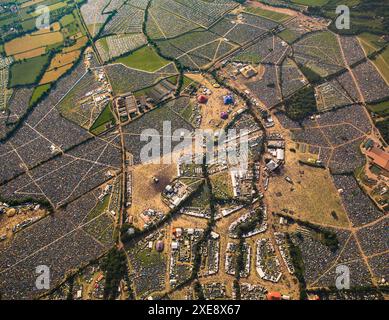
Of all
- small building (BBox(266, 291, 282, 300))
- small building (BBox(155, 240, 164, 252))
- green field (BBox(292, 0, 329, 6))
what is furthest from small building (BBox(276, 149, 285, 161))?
green field (BBox(292, 0, 329, 6))

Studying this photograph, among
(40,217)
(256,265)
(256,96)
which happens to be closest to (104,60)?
(256,96)

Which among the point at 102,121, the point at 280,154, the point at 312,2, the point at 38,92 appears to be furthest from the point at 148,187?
the point at 312,2

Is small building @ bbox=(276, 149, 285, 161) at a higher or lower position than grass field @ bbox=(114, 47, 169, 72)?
lower

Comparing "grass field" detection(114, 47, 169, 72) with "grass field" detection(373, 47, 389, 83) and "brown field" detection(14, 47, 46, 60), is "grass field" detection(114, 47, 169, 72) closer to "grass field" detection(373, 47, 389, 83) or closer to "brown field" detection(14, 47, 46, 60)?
"brown field" detection(14, 47, 46, 60)

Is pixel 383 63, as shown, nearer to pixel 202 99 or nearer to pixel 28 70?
pixel 202 99

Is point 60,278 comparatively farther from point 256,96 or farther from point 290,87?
point 290,87
